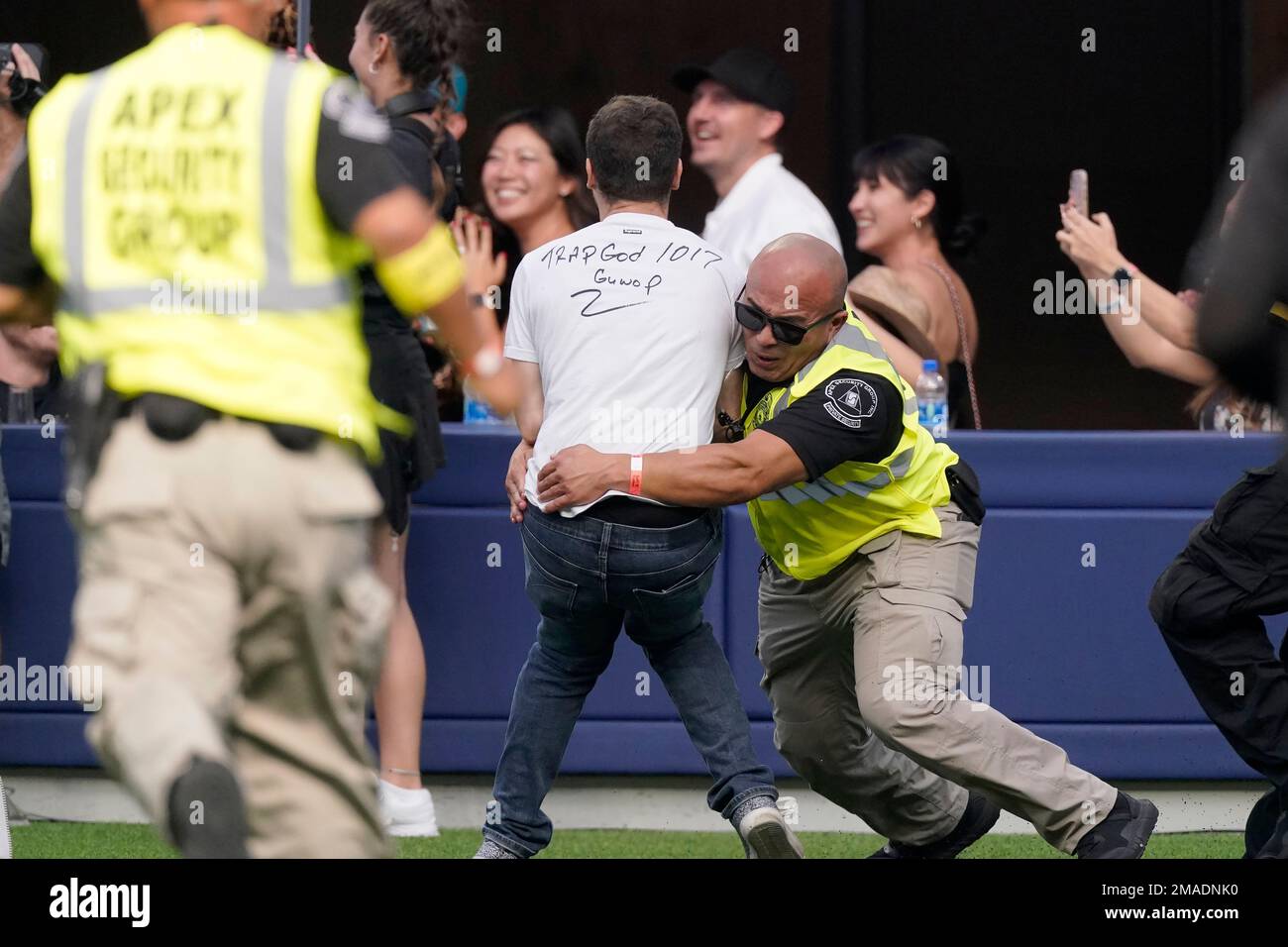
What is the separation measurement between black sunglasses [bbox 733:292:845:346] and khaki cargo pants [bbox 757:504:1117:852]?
1.77 ft

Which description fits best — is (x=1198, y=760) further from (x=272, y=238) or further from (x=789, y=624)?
(x=272, y=238)

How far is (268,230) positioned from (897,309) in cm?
345

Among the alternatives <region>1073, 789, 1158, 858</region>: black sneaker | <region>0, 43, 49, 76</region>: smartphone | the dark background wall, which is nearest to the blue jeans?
<region>1073, 789, 1158, 858</region>: black sneaker

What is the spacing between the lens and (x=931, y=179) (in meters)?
6.50

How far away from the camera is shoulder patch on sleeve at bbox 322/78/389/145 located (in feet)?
9.61

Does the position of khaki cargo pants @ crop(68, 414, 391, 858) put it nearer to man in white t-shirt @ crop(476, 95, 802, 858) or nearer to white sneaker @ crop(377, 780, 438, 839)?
man in white t-shirt @ crop(476, 95, 802, 858)

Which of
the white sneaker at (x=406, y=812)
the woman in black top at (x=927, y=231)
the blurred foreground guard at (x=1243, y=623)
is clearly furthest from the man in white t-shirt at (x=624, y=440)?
the woman in black top at (x=927, y=231)

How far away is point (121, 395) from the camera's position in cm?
293

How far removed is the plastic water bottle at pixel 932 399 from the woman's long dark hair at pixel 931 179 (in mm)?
714

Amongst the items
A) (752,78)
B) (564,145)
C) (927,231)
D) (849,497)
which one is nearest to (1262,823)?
(849,497)

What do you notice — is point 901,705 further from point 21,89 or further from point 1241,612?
point 21,89

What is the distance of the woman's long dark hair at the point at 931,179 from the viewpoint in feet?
21.3
